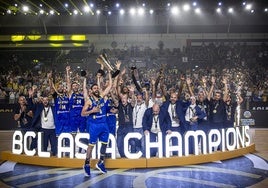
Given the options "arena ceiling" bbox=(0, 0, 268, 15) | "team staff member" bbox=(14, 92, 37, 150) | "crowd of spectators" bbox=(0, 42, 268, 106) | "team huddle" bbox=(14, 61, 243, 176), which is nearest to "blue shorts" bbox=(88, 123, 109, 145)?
"team huddle" bbox=(14, 61, 243, 176)

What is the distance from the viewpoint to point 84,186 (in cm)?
658

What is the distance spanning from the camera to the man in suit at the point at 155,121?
8734 mm

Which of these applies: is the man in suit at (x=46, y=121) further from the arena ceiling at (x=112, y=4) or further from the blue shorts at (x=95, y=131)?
the arena ceiling at (x=112, y=4)

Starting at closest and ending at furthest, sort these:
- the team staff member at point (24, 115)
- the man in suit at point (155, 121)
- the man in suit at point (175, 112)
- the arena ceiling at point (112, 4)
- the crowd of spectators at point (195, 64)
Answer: the man in suit at point (155, 121) → the man in suit at point (175, 112) → the team staff member at point (24, 115) → the crowd of spectators at point (195, 64) → the arena ceiling at point (112, 4)

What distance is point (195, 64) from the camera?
25.8 m

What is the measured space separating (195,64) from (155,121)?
17.9 m

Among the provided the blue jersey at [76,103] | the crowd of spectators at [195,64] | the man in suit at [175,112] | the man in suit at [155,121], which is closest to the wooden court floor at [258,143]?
the man in suit at [175,112]

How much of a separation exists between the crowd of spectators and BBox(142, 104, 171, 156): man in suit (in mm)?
11466

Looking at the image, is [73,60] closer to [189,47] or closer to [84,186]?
[189,47]

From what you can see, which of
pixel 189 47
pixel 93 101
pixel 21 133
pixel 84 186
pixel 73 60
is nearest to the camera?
pixel 84 186

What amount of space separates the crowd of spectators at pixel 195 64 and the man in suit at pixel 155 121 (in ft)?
37.6

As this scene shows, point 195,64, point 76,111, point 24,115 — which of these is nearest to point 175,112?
point 76,111

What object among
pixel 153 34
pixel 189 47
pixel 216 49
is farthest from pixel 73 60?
pixel 216 49

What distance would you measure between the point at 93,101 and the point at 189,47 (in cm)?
2173
